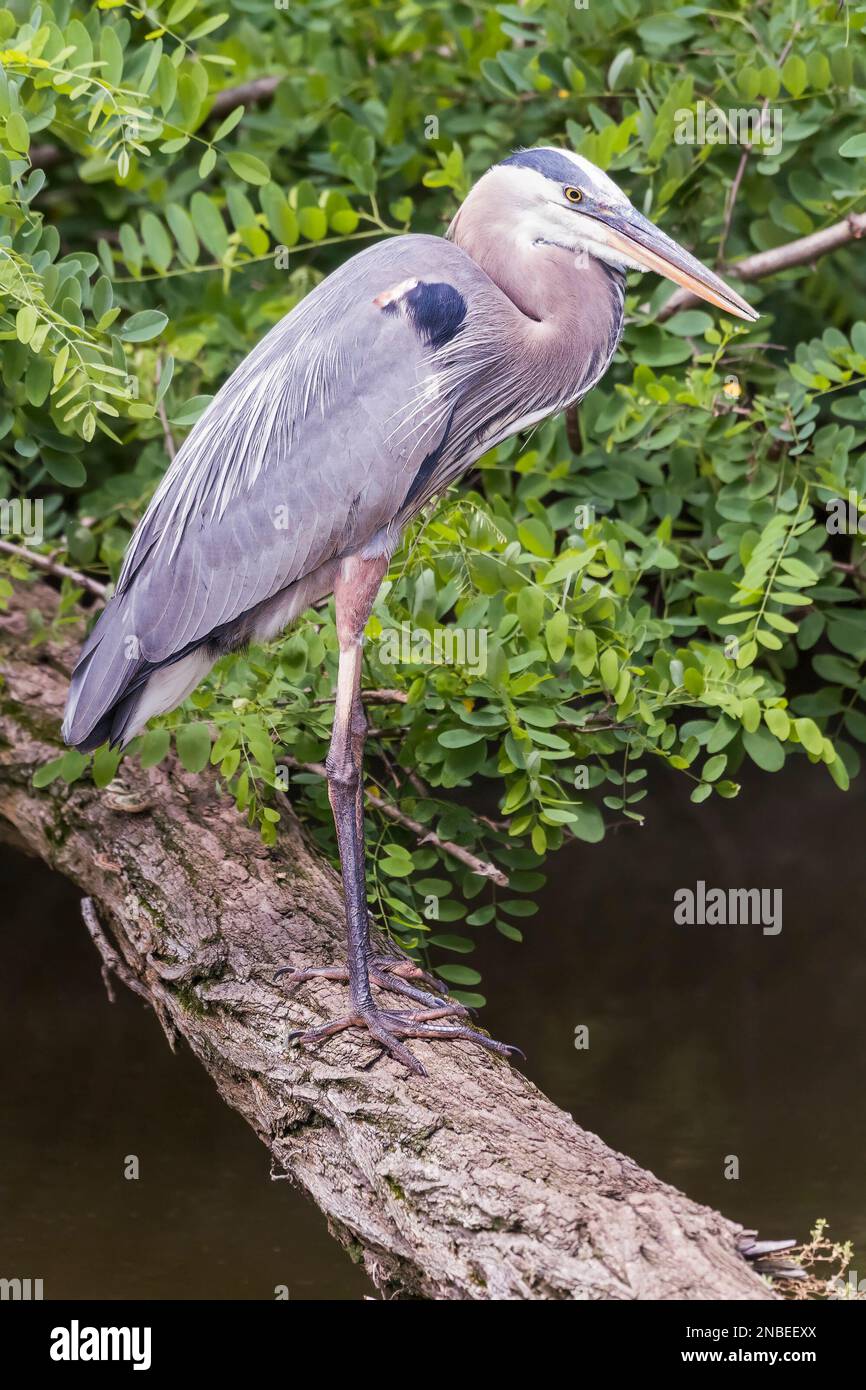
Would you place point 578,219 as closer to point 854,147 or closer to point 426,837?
point 854,147

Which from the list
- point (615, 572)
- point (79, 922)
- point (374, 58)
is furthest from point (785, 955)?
point (374, 58)

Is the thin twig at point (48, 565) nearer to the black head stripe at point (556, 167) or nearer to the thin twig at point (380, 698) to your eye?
the thin twig at point (380, 698)

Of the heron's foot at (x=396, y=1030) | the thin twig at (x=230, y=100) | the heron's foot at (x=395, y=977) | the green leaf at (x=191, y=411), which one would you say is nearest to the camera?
the heron's foot at (x=396, y=1030)

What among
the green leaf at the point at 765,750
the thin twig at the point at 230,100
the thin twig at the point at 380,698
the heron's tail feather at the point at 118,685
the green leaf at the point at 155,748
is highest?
the thin twig at the point at 230,100

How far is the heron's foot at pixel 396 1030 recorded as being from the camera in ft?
8.25

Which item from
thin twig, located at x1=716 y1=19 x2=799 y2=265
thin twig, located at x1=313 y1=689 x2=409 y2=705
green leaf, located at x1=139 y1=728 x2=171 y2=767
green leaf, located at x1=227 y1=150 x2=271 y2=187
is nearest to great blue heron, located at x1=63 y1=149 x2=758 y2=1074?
green leaf, located at x1=139 y1=728 x2=171 y2=767

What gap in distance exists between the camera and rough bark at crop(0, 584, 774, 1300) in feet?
6.36

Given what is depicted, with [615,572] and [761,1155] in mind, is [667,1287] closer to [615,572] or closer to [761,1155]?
[615,572]

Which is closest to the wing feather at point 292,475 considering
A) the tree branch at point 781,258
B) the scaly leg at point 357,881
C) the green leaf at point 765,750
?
the scaly leg at point 357,881

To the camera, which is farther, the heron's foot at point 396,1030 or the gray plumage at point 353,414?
the gray plumage at point 353,414

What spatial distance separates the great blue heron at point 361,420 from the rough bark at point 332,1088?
0.64 feet

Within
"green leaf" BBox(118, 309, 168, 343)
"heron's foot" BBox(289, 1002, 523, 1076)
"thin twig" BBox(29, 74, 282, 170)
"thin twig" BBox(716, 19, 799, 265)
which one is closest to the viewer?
"heron's foot" BBox(289, 1002, 523, 1076)

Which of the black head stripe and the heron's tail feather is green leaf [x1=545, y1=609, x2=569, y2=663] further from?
the black head stripe

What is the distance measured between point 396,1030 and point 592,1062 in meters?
1.85
